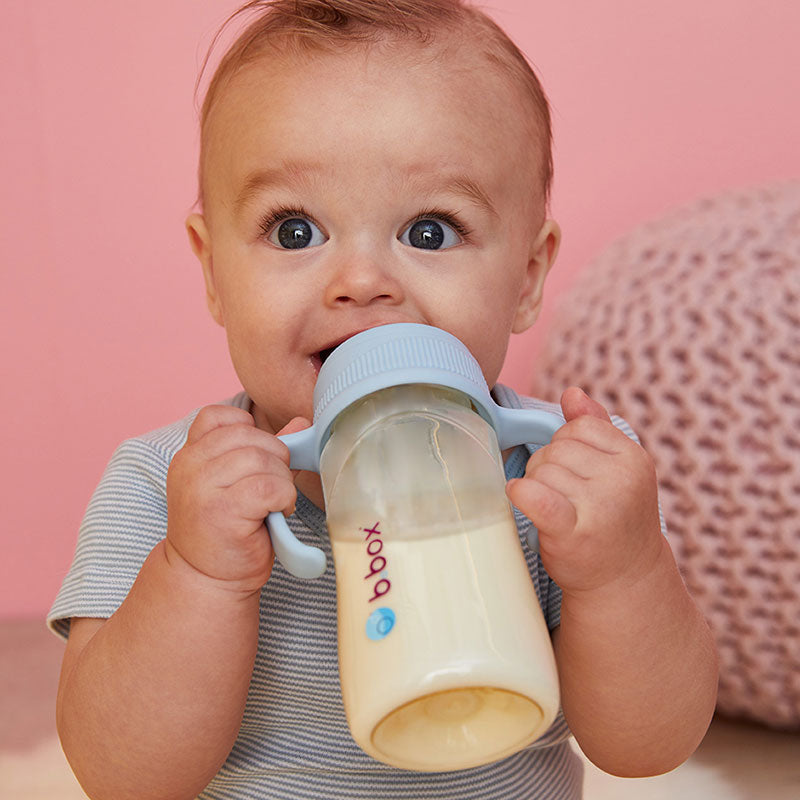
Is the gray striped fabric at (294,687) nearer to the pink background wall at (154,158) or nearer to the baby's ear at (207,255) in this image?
the baby's ear at (207,255)

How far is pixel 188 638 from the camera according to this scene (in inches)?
26.4

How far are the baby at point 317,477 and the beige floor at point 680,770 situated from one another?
26 centimetres

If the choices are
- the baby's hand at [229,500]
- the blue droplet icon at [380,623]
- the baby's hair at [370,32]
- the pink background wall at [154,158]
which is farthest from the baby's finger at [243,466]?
the pink background wall at [154,158]

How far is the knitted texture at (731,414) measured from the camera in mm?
1067

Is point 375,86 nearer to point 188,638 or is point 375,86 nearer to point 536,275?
point 536,275

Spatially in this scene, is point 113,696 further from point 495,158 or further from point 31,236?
point 31,236

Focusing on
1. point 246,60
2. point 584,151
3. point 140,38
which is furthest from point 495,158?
point 140,38

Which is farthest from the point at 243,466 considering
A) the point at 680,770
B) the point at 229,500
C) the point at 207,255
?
the point at 680,770

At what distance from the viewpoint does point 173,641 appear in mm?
675

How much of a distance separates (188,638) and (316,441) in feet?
0.49

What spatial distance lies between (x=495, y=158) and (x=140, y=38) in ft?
3.36

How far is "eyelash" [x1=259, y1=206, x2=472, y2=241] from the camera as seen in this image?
774 millimetres

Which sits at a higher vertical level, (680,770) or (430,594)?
(430,594)

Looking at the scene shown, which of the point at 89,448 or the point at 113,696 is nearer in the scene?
the point at 113,696
